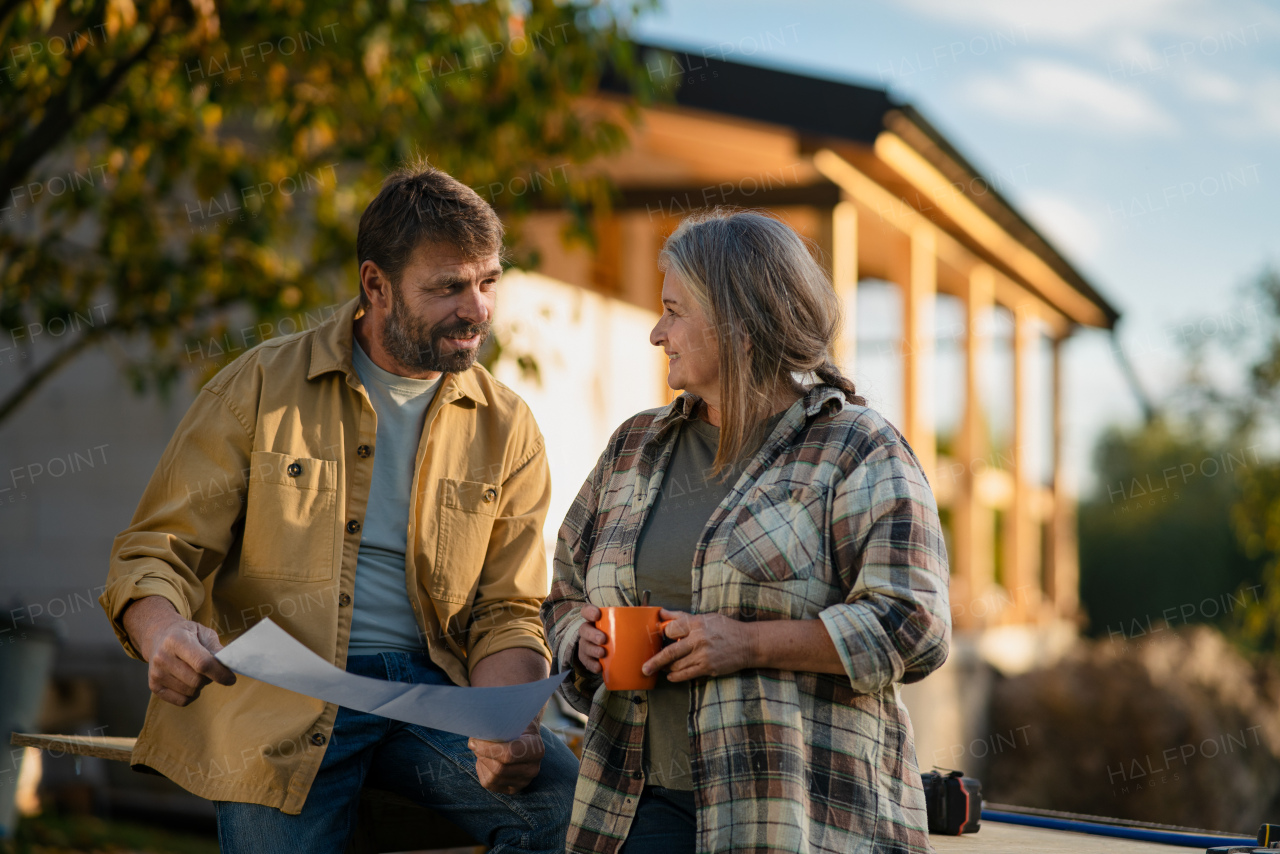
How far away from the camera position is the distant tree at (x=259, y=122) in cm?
461

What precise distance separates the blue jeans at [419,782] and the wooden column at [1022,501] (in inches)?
407

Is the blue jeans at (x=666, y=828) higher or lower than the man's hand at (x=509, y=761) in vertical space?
lower

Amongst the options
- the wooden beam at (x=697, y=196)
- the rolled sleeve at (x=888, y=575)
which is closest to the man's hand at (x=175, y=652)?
the rolled sleeve at (x=888, y=575)

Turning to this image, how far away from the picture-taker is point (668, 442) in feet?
8.45

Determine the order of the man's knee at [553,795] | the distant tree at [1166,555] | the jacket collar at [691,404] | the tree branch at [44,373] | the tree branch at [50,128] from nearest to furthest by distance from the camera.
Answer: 1. the jacket collar at [691,404]
2. the man's knee at [553,795]
3. the tree branch at [50,128]
4. the tree branch at [44,373]
5. the distant tree at [1166,555]

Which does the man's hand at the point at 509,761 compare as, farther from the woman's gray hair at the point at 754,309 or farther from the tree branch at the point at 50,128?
the tree branch at the point at 50,128

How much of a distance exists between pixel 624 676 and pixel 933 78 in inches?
203

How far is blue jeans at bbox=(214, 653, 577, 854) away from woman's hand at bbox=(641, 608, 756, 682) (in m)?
0.67

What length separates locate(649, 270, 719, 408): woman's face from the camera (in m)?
2.40

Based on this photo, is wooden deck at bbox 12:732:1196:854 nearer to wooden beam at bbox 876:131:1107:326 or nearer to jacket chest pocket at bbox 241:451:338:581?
jacket chest pocket at bbox 241:451:338:581

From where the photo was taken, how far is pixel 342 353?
2.81m

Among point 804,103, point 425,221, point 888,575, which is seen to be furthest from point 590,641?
point 804,103

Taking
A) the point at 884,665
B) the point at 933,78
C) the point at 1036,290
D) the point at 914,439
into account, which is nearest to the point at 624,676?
the point at 884,665

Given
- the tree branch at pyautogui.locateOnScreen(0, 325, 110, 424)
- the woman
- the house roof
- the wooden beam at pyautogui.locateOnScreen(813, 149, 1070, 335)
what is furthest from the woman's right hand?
the wooden beam at pyautogui.locateOnScreen(813, 149, 1070, 335)
